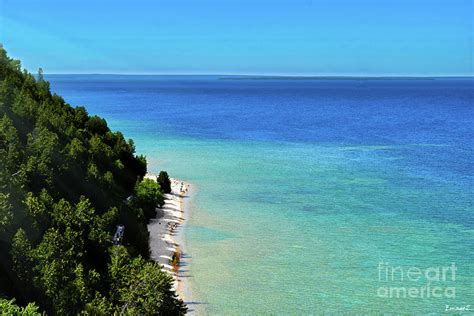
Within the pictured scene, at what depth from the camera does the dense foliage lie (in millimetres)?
26781

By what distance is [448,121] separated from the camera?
15950 cm

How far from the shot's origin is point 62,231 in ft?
102

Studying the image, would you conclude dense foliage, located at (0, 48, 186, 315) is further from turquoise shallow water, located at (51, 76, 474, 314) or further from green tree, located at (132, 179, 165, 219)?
turquoise shallow water, located at (51, 76, 474, 314)

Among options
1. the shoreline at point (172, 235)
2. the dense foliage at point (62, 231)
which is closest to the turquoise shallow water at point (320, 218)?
the shoreline at point (172, 235)

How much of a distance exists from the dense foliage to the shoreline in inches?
83.0

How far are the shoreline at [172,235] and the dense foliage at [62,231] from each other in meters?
2.11

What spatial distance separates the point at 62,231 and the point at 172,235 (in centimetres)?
1886

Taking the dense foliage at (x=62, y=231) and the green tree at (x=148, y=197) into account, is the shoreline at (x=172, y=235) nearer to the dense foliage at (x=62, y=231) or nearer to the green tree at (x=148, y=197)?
the green tree at (x=148, y=197)

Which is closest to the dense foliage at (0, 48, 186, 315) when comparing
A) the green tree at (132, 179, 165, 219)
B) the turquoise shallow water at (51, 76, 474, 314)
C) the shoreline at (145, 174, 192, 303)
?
the shoreline at (145, 174, 192, 303)

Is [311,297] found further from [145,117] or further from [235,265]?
[145,117]

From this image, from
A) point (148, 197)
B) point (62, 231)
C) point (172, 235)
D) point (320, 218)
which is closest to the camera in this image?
point (62, 231)

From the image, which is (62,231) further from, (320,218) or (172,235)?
(320,218)

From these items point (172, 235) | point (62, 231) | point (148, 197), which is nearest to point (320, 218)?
point (172, 235)

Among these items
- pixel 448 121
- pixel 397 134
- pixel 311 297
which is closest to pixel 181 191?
pixel 311 297
